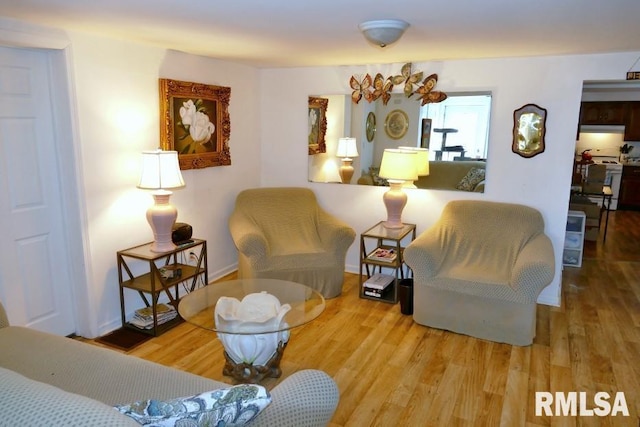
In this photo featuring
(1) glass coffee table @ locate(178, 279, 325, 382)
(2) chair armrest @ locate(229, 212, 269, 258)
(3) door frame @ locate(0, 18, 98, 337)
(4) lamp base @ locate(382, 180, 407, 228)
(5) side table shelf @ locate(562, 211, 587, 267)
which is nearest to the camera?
(1) glass coffee table @ locate(178, 279, 325, 382)

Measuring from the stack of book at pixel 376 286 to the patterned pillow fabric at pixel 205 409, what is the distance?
2.71 meters

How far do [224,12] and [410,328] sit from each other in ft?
8.18

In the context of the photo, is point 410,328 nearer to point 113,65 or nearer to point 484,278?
point 484,278

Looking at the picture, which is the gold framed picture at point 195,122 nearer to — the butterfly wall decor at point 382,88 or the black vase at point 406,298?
the butterfly wall decor at point 382,88

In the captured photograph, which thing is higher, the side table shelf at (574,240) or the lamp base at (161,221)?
the lamp base at (161,221)

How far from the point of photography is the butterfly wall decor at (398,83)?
4.01 m

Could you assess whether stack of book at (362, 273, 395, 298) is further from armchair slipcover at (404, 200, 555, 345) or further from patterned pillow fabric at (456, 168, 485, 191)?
patterned pillow fabric at (456, 168, 485, 191)

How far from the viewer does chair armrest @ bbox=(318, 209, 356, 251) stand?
3938mm

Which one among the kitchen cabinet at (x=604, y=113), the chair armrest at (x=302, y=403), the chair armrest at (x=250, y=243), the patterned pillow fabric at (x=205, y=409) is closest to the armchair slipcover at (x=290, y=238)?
the chair armrest at (x=250, y=243)

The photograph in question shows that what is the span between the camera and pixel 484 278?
10.6ft

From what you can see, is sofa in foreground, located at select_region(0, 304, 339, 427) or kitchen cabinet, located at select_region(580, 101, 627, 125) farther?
kitchen cabinet, located at select_region(580, 101, 627, 125)

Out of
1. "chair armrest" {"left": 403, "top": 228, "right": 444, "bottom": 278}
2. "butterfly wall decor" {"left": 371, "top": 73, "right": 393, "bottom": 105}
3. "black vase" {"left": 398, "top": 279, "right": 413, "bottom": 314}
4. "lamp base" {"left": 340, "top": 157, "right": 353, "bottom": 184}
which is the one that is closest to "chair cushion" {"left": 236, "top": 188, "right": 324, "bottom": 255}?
"lamp base" {"left": 340, "top": 157, "right": 353, "bottom": 184}

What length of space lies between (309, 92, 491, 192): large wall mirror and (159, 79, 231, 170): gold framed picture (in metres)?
0.99

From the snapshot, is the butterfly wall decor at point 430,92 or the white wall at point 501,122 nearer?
the white wall at point 501,122
